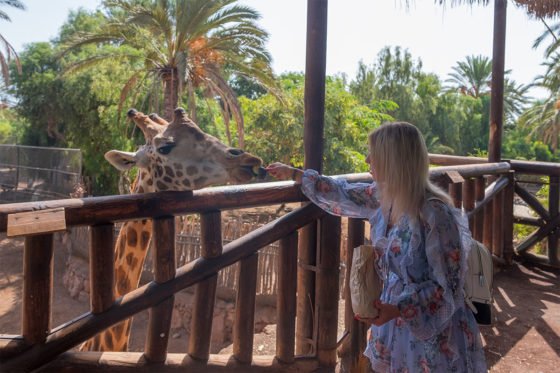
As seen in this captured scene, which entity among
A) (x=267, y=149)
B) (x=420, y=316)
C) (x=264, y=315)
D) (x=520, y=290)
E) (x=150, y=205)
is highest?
(x=267, y=149)

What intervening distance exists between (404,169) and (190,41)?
9977mm

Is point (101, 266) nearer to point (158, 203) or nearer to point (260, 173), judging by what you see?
point (158, 203)

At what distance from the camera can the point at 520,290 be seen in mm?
5012

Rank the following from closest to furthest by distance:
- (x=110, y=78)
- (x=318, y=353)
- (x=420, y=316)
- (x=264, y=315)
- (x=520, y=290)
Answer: (x=420, y=316) → (x=318, y=353) → (x=520, y=290) → (x=264, y=315) → (x=110, y=78)

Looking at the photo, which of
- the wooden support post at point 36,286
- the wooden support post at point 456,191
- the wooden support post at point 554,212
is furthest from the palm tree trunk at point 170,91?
the wooden support post at point 36,286

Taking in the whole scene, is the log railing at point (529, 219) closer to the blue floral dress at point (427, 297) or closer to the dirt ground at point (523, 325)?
the dirt ground at point (523, 325)

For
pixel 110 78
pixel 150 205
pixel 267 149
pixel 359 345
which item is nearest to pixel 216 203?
pixel 150 205

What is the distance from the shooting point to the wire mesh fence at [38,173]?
14.8 metres

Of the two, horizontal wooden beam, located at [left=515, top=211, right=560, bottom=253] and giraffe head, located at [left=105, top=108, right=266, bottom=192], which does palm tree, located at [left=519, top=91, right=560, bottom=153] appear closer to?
horizontal wooden beam, located at [left=515, top=211, right=560, bottom=253]

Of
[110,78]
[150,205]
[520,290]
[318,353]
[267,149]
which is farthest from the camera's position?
[110,78]

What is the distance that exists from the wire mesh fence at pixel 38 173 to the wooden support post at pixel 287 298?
12676 mm

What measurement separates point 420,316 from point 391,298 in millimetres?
142

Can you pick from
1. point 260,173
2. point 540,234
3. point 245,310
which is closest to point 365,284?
point 260,173

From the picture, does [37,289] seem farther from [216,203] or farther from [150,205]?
[216,203]
